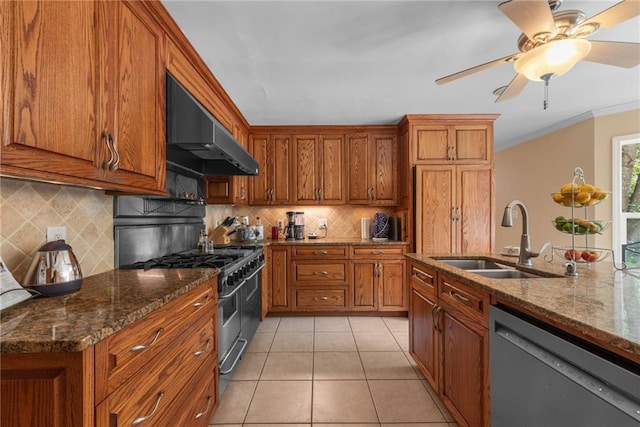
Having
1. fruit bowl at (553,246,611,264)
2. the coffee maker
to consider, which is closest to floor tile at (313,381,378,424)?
fruit bowl at (553,246,611,264)

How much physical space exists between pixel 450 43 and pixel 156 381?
250 cm

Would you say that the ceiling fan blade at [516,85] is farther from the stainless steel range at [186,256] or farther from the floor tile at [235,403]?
the floor tile at [235,403]

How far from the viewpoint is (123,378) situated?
83 centimetres

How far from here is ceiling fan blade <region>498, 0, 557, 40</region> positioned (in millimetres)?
1154

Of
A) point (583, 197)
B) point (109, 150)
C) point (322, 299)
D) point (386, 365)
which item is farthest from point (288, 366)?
point (583, 197)

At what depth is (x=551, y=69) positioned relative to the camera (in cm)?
146

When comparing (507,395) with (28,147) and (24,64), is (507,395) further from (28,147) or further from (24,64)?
(24,64)

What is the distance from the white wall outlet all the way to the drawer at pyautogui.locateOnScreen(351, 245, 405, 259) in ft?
8.54

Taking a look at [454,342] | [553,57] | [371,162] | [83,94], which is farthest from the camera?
[371,162]

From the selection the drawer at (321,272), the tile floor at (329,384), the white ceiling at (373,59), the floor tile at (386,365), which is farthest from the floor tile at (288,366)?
the white ceiling at (373,59)

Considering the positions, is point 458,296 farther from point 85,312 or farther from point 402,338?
point 85,312

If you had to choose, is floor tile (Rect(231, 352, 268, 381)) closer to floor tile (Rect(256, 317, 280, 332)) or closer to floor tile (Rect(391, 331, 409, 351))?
floor tile (Rect(256, 317, 280, 332))

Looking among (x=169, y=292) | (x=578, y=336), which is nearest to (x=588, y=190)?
(x=578, y=336)

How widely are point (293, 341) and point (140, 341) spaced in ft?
6.53
